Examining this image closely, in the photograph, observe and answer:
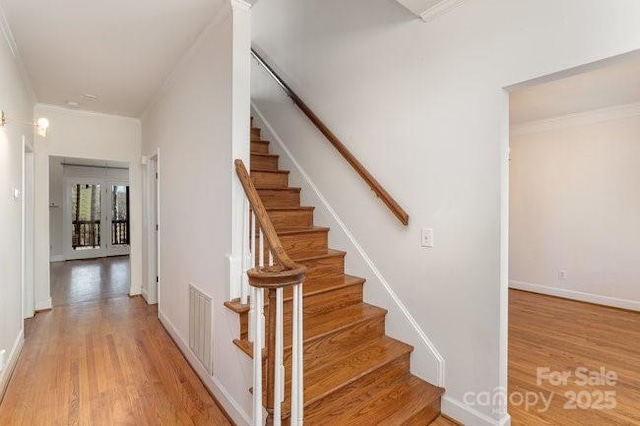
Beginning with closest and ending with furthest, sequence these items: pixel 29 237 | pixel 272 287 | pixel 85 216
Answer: pixel 272 287
pixel 29 237
pixel 85 216

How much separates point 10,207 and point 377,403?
3.11m

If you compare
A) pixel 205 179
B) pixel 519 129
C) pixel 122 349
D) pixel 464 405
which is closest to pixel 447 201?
pixel 464 405

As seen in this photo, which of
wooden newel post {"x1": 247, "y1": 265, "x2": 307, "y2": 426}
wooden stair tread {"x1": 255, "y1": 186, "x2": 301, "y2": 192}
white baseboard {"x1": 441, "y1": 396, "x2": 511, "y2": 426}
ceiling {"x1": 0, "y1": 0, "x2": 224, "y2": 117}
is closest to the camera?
wooden newel post {"x1": 247, "y1": 265, "x2": 307, "y2": 426}

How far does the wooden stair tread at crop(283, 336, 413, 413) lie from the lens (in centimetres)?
171

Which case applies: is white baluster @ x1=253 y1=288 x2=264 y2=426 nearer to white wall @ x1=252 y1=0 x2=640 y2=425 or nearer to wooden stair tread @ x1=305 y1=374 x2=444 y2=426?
wooden stair tread @ x1=305 y1=374 x2=444 y2=426

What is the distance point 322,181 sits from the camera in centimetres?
295

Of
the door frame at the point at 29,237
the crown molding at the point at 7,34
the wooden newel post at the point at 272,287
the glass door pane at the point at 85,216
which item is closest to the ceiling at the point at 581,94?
the wooden newel post at the point at 272,287

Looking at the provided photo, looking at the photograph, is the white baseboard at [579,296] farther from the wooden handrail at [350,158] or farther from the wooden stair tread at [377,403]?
the wooden handrail at [350,158]

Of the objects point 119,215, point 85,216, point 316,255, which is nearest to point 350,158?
point 316,255

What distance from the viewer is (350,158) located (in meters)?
2.50

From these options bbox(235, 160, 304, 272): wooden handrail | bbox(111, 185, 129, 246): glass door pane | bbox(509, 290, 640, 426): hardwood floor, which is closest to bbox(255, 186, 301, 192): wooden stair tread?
bbox(235, 160, 304, 272): wooden handrail

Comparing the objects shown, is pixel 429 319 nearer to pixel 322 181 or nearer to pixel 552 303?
pixel 322 181

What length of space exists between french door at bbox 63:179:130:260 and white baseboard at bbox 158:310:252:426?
22.7 ft

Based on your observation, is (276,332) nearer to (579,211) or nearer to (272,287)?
(272,287)
